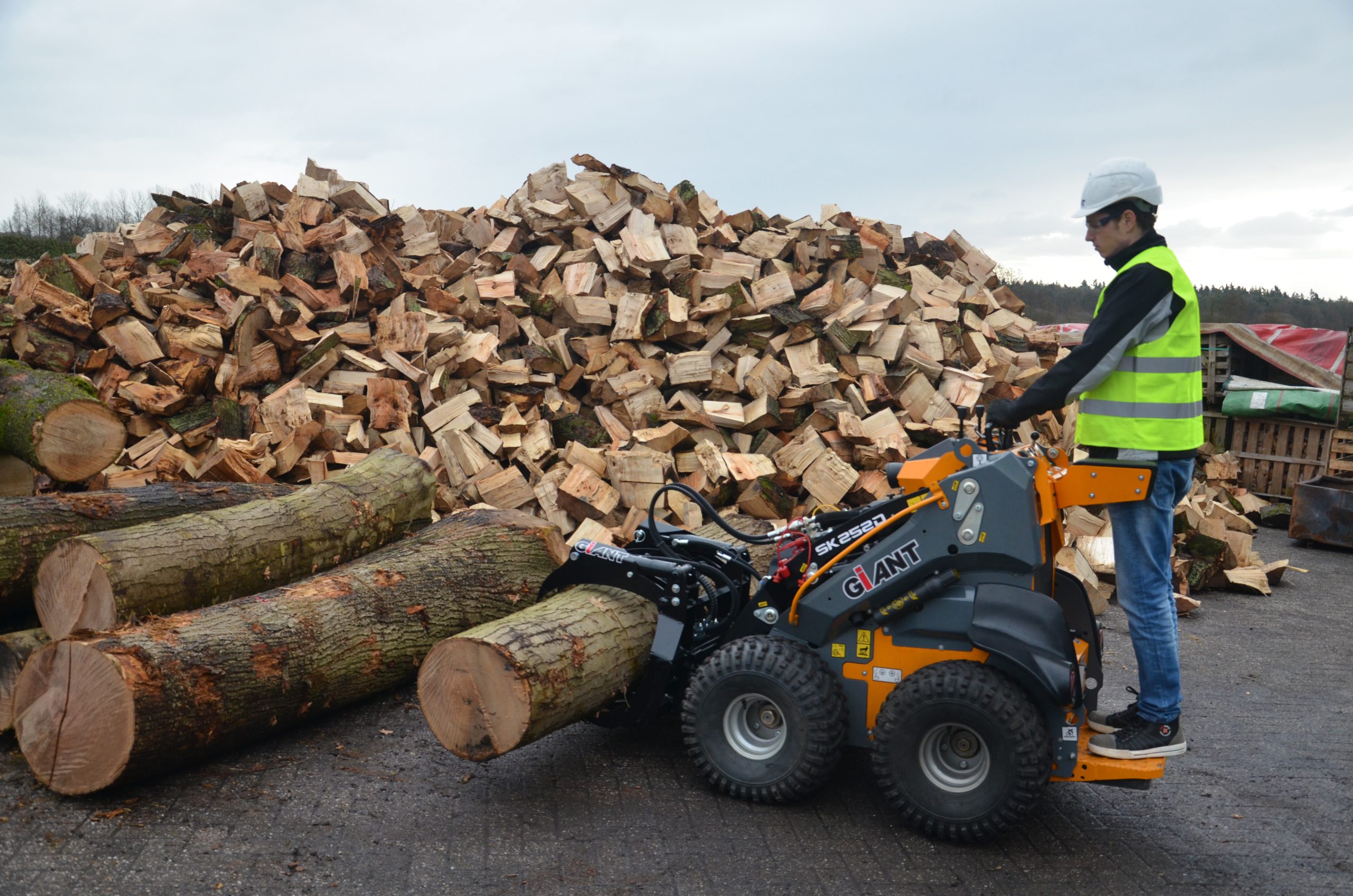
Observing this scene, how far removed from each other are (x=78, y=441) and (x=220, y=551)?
189 centimetres

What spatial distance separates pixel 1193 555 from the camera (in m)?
7.52

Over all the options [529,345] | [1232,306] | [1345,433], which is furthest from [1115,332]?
[1232,306]

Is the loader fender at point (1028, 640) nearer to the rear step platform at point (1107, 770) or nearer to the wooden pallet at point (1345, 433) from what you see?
the rear step platform at point (1107, 770)

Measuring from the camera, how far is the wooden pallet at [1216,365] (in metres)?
12.3

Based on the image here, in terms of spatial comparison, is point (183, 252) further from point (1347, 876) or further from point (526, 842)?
point (1347, 876)

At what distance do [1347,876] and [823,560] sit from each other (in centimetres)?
196

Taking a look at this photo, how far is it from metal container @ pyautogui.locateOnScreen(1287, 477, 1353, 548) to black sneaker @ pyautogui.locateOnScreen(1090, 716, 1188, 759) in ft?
23.6

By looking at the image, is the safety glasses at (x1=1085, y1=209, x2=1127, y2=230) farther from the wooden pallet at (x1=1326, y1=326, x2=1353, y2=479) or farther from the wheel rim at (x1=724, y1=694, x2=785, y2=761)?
the wooden pallet at (x1=1326, y1=326, x2=1353, y2=479)

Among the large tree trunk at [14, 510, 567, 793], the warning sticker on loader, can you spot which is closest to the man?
the warning sticker on loader

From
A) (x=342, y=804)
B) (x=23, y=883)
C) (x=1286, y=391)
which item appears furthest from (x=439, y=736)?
(x=1286, y=391)

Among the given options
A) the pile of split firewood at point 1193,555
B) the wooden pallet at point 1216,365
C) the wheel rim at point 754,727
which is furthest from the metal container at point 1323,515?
the wheel rim at point 754,727

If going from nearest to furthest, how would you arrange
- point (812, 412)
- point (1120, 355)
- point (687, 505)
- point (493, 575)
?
point (1120, 355)
point (493, 575)
point (687, 505)
point (812, 412)

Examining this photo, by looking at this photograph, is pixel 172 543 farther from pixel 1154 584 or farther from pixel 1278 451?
pixel 1278 451

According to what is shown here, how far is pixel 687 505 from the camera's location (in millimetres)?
6602
